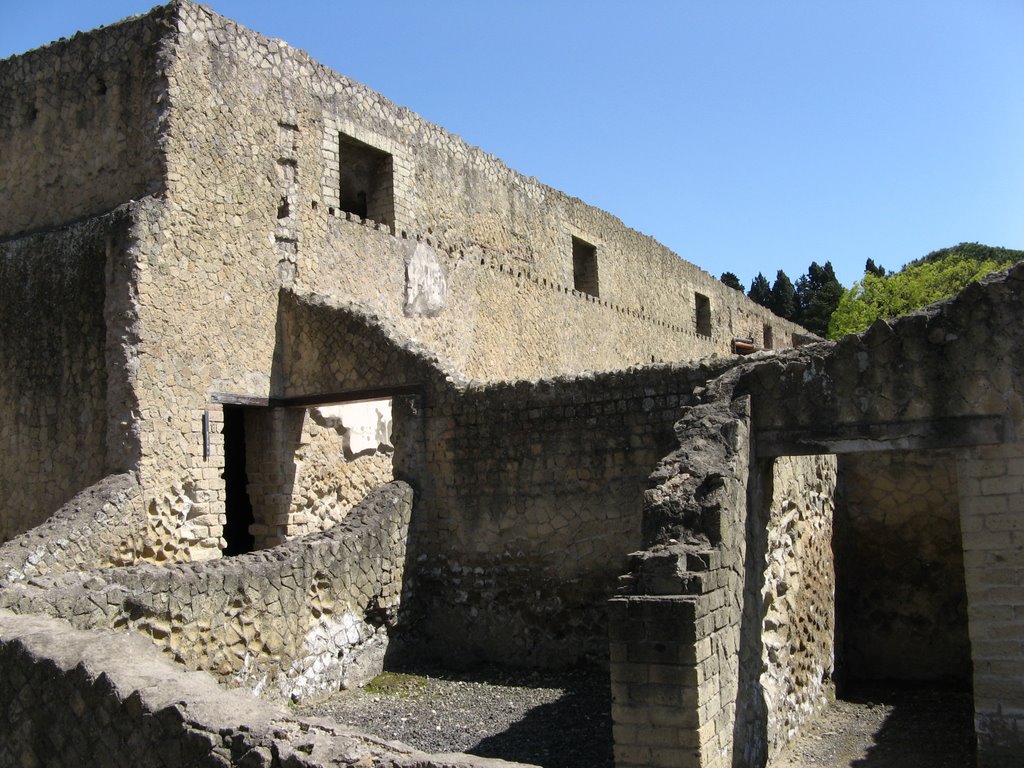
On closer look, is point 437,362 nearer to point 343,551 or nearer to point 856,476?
point 343,551

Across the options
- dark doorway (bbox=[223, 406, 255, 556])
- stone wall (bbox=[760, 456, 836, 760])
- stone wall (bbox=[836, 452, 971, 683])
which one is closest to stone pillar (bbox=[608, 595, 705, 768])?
stone wall (bbox=[760, 456, 836, 760])

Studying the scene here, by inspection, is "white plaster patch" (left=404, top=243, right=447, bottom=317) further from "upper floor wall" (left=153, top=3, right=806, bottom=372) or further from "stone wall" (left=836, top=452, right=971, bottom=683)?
"stone wall" (left=836, top=452, right=971, bottom=683)

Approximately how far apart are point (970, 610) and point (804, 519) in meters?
1.81

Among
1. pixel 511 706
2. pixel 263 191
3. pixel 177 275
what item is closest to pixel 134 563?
pixel 177 275

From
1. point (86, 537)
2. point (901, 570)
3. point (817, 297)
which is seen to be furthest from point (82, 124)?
point (817, 297)

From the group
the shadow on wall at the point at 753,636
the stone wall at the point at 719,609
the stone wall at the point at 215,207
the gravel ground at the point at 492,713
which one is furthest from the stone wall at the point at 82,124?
the shadow on wall at the point at 753,636

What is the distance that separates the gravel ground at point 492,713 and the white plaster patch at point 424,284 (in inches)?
200

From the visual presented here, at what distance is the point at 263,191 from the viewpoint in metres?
10.2

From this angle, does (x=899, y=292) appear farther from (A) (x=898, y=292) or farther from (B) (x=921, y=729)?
(B) (x=921, y=729)

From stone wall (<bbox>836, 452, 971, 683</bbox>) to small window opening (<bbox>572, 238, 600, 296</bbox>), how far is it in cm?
883

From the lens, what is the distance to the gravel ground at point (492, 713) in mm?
6430

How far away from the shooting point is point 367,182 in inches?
485

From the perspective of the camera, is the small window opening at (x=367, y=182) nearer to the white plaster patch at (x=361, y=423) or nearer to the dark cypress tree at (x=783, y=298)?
the white plaster patch at (x=361, y=423)

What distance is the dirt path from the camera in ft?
21.1
